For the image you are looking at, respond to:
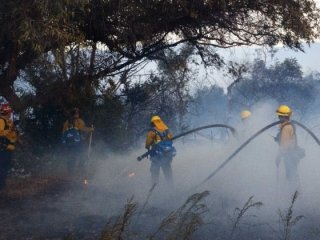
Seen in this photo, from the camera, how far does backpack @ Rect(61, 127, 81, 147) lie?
1184 cm

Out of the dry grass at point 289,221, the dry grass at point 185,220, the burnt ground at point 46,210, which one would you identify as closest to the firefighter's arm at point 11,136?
the burnt ground at point 46,210

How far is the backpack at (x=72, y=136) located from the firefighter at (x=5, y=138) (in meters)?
2.48

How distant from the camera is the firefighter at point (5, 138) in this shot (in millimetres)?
9195

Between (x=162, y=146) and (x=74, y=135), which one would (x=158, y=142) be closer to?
(x=162, y=146)

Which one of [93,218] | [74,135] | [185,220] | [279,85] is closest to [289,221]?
[185,220]

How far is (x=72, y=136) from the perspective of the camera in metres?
11.8

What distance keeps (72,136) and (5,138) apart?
2.69 metres

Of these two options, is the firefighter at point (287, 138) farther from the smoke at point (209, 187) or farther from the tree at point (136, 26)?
the tree at point (136, 26)

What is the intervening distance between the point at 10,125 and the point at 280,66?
28561 millimetres

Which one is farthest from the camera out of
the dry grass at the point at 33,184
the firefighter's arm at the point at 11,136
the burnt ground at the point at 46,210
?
the dry grass at the point at 33,184

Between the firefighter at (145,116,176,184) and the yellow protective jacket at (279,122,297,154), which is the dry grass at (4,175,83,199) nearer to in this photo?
the firefighter at (145,116,176,184)

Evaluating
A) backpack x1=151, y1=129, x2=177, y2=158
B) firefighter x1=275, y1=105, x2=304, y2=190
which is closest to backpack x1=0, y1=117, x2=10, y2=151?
backpack x1=151, y1=129, x2=177, y2=158

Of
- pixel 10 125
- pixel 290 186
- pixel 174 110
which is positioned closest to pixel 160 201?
pixel 290 186

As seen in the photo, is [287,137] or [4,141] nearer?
[287,137]
